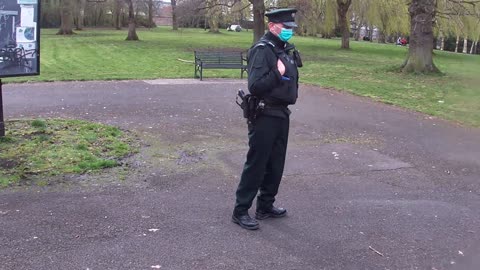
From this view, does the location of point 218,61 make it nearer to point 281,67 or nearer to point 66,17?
point 281,67

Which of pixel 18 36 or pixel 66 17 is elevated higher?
pixel 66 17

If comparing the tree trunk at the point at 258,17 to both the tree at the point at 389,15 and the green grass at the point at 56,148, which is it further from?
the green grass at the point at 56,148

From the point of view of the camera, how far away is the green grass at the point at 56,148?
20.9 ft

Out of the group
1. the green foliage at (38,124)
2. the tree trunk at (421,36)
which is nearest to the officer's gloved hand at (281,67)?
the green foliage at (38,124)

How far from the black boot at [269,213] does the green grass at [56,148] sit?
94.3 inches

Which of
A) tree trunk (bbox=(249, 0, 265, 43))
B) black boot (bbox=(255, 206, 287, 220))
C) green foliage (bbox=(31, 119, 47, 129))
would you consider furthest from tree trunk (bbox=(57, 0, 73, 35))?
black boot (bbox=(255, 206, 287, 220))

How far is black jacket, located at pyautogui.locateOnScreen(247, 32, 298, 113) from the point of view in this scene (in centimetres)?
455

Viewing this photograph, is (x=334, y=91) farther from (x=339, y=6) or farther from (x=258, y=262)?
(x=339, y=6)

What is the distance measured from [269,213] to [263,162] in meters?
0.61

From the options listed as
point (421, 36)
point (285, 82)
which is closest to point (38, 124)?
point (285, 82)

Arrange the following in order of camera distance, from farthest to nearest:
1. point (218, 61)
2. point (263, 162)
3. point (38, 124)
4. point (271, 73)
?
point (218, 61) < point (38, 124) < point (263, 162) < point (271, 73)

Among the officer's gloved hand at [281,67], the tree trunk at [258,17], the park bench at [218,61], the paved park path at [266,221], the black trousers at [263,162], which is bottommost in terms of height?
the paved park path at [266,221]

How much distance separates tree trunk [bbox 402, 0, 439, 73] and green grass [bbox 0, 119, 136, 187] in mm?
13581

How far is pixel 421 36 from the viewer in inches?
743
